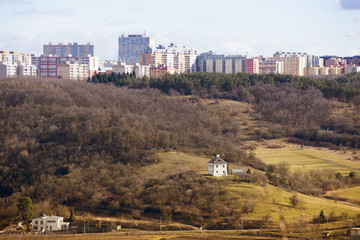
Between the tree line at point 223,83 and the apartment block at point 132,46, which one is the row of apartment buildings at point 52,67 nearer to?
the tree line at point 223,83

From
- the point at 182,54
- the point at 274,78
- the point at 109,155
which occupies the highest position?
the point at 182,54

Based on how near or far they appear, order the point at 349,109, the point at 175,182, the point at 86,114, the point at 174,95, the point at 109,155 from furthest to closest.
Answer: the point at 174,95 < the point at 349,109 < the point at 86,114 < the point at 109,155 < the point at 175,182

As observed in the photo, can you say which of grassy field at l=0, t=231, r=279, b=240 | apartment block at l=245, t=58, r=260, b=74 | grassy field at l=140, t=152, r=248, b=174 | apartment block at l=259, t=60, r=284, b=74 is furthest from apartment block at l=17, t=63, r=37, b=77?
grassy field at l=0, t=231, r=279, b=240

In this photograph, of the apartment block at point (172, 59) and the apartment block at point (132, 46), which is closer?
the apartment block at point (172, 59)

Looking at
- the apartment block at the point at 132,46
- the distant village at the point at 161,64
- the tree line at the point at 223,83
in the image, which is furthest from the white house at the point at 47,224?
the apartment block at the point at 132,46

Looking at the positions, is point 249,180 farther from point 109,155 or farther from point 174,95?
point 174,95

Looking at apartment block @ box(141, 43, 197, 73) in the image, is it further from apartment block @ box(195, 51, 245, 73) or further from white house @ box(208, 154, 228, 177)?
white house @ box(208, 154, 228, 177)

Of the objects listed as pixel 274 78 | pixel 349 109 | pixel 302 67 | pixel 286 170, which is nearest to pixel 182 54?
pixel 302 67
